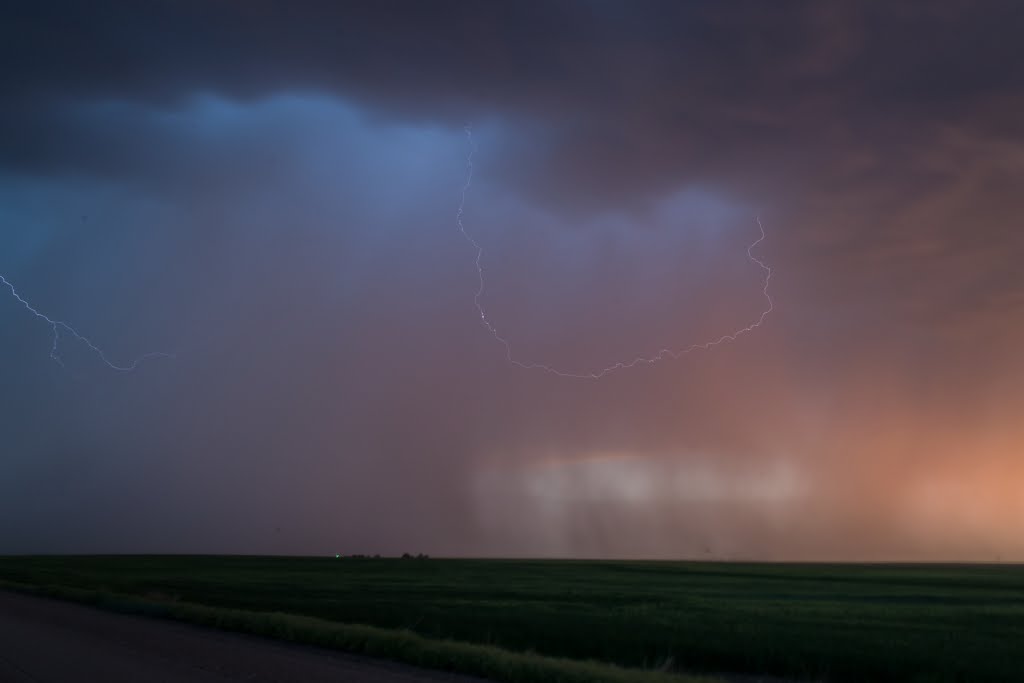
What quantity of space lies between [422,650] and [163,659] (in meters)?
6.01

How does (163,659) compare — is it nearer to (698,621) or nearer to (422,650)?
(422,650)

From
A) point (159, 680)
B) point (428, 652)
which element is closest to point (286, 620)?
point (428, 652)

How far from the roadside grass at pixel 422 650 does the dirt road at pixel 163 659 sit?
80 centimetres

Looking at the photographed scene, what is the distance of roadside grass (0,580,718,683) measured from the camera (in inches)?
787

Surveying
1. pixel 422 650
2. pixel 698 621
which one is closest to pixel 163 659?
pixel 422 650

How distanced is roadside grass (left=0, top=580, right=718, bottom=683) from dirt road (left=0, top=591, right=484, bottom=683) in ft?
2.62

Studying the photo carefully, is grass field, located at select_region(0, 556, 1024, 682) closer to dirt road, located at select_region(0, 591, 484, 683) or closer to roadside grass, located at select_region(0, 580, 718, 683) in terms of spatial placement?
roadside grass, located at select_region(0, 580, 718, 683)

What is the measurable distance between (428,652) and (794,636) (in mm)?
15024

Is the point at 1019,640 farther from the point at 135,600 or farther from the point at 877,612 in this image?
the point at 135,600

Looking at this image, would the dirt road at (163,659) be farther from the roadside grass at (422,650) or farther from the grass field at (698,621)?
the grass field at (698,621)

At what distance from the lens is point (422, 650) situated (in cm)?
2284

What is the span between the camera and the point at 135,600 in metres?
39.5

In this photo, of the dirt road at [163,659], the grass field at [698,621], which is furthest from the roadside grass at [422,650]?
the grass field at [698,621]

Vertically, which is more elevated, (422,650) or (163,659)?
(422,650)
